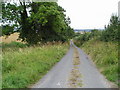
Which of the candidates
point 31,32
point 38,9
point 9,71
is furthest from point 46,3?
point 9,71

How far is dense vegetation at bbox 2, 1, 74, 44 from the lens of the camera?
78.5 ft

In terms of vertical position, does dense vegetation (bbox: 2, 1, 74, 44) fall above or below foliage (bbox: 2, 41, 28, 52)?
above

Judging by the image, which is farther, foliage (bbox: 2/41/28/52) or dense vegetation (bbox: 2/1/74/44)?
dense vegetation (bbox: 2/1/74/44)

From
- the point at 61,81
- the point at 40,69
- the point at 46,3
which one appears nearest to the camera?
the point at 61,81

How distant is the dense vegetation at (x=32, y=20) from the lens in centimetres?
2394

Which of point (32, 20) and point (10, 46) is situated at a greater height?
point (32, 20)

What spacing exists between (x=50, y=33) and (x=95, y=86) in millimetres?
22446

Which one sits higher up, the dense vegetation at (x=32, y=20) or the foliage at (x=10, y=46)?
the dense vegetation at (x=32, y=20)

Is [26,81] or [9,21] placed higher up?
[9,21]

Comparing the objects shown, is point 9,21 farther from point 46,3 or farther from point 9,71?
point 9,71

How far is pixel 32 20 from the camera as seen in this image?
2453cm

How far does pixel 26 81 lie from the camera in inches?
278

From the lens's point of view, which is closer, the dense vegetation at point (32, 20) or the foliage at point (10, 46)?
the foliage at point (10, 46)

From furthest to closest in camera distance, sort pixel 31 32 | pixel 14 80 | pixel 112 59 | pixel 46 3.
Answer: pixel 31 32 → pixel 46 3 → pixel 112 59 → pixel 14 80
